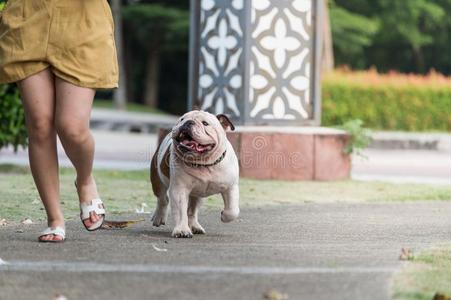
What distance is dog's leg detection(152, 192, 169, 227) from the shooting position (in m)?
8.05

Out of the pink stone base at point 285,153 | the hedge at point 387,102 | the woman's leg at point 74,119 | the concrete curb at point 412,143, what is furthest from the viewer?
the hedge at point 387,102

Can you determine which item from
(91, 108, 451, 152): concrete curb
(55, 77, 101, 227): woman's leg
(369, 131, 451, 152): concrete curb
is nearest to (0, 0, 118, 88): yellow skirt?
(55, 77, 101, 227): woman's leg

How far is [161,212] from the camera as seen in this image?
8.09m

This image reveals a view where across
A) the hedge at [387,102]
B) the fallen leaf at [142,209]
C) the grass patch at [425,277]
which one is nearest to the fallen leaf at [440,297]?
the grass patch at [425,277]

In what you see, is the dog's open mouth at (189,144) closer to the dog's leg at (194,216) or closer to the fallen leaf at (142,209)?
the dog's leg at (194,216)

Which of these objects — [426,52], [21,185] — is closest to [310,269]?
[21,185]

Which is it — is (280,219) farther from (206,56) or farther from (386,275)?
(206,56)

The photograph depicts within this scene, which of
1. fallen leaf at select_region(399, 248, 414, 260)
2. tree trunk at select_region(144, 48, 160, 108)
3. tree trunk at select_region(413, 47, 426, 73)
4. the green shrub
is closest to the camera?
fallen leaf at select_region(399, 248, 414, 260)

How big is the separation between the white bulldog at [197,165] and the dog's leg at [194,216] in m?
0.11

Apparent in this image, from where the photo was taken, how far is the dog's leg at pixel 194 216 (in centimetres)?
776

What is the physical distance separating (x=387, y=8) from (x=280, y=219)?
3091cm

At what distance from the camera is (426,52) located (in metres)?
43.7

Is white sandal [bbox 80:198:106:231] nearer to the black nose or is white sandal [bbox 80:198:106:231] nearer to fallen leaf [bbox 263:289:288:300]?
the black nose

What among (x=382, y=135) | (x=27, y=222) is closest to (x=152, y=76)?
(x=382, y=135)
